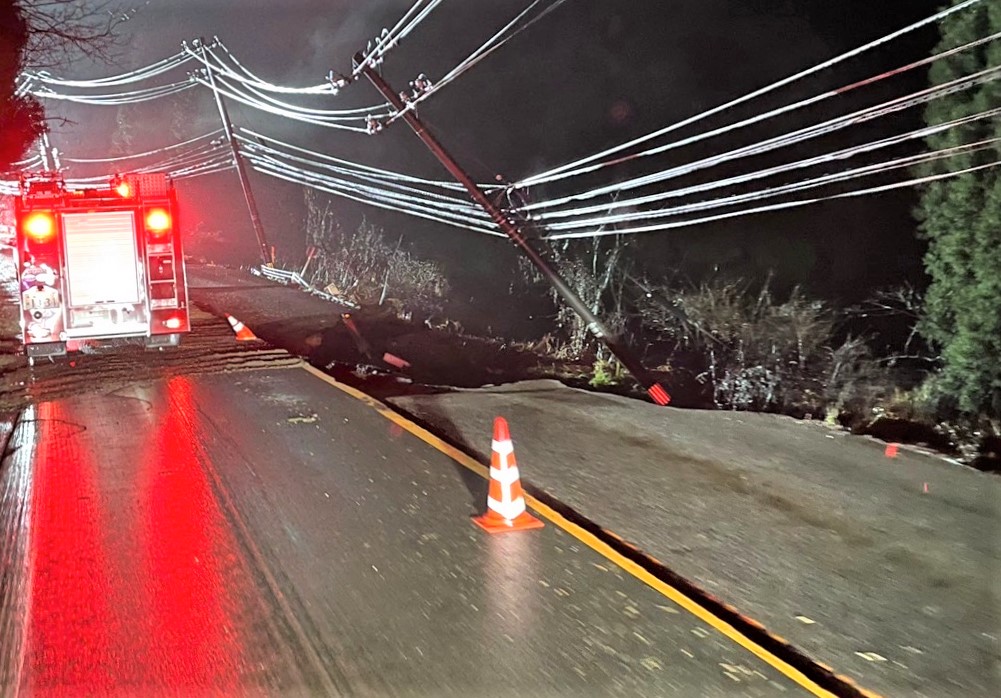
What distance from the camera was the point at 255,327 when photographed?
17.2 metres

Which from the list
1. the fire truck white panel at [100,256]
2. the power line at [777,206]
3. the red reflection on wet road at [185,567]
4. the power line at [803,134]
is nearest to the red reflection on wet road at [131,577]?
the red reflection on wet road at [185,567]

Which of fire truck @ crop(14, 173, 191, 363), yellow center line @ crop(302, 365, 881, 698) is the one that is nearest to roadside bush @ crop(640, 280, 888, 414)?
yellow center line @ crop(302, 365, 881, 698)

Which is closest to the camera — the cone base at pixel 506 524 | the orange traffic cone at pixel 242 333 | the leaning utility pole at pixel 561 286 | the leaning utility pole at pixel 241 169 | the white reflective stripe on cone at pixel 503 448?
the cone base at pixel 506 524

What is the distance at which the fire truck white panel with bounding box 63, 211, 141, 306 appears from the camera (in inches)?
492

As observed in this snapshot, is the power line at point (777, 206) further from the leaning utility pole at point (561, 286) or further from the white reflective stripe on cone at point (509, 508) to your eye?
the white reflective stripe on cone at point (509, 508)

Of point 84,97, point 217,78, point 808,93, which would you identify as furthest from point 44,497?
point 84,97

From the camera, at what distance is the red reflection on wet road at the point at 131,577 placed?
14.3 ft

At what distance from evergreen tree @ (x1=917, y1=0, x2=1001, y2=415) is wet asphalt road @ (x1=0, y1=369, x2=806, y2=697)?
4271 millimetres

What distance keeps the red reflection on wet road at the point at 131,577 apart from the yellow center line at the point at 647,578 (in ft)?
6.84

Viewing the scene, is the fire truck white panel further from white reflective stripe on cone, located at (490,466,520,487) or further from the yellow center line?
white reflective stripe on cone, located at (490,466,520,487)

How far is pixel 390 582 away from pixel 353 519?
1.18 metres

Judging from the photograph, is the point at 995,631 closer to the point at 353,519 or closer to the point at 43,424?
the point at 353,519

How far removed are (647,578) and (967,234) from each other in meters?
4.56

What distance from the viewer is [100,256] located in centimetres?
1259
